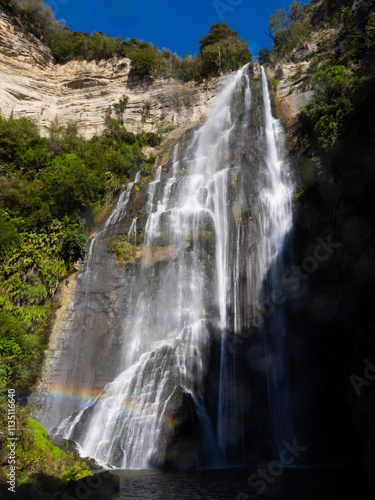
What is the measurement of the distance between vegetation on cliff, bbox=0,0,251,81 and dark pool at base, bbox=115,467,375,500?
90.4 feet

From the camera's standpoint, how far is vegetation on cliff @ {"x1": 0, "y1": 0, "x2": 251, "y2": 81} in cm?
2767

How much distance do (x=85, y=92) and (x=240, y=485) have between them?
2975 cm

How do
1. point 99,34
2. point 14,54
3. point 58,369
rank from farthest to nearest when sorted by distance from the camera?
point 99,34 < point 14,54 < point 58,369

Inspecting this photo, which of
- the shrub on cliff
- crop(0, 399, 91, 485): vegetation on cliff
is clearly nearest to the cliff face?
crop(0, 399, 91, 485): vegetation on cliff

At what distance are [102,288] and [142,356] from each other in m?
3.67

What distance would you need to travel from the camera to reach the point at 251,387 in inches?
412

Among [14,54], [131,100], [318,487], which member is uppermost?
[14,54]

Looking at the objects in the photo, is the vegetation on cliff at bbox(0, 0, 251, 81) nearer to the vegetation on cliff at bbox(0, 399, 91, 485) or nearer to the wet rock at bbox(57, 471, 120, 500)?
the vegetation on cliff at bbox(0, 399, 91, 485)

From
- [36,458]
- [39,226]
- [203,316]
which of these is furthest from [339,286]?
[39,226]

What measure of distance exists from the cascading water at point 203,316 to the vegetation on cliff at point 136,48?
11.5 m

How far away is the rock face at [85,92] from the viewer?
26047 mm

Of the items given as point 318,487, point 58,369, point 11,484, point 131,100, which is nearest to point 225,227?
point 58,369

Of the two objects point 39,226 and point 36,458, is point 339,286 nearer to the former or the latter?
point 36,458

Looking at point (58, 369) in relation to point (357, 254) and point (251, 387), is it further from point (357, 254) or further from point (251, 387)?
point (357, 254)
